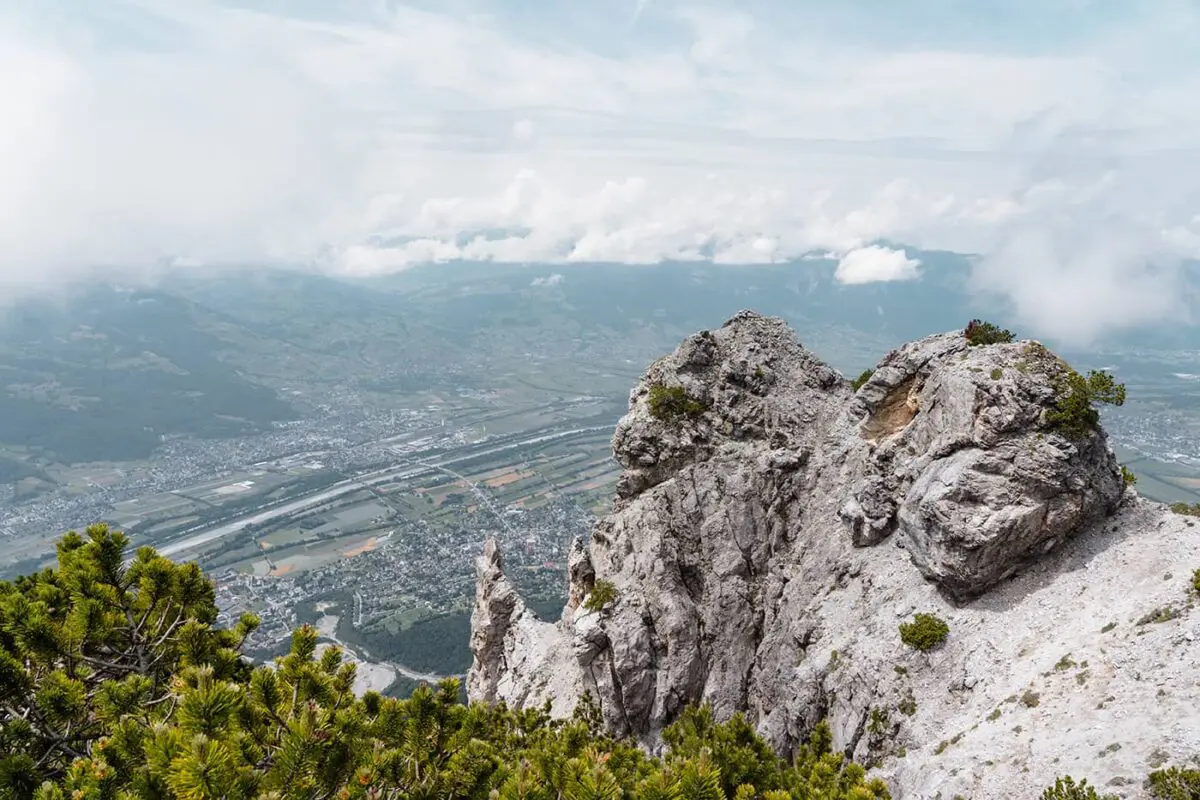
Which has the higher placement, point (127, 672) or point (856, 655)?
point (127, 672)

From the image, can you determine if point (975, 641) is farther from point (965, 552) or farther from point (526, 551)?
point (526, 551)

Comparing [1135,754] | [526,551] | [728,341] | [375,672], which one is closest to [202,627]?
[1135,754]

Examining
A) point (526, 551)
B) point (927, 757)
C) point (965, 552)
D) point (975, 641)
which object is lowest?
point (526, 551)

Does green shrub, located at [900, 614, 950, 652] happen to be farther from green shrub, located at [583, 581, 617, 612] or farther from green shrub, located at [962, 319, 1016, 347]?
green shrub, located at [583, 581, 617, 612]

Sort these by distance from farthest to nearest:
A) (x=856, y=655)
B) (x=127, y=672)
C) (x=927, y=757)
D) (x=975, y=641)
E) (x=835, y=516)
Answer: (x=835, y=516) → (x=856, y=655) → (x=975, y=641) → (x=927, y=757) → (x=127, y=672)

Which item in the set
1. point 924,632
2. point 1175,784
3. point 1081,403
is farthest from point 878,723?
point 1081,403

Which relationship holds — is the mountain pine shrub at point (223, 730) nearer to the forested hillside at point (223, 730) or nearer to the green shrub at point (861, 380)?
the forested hillside at point (223, 730)

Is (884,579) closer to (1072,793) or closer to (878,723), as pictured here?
(878,723)
